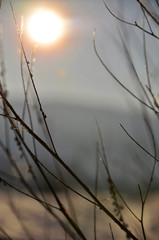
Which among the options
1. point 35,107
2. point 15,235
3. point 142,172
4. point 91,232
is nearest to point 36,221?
point 91,232

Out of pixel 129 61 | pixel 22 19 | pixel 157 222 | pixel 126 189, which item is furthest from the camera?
pixel 126 189

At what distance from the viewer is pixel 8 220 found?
6.69ft

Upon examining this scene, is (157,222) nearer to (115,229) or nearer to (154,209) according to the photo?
(154,209)

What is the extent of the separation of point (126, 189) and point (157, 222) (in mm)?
2114

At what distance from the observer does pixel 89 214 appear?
1.85 m

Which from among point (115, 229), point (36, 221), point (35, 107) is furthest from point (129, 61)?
point (36, 221)

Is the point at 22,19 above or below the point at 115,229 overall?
above

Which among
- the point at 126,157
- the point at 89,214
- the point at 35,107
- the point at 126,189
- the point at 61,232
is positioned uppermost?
the point at 35,107

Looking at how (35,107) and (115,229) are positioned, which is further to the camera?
(115,229)

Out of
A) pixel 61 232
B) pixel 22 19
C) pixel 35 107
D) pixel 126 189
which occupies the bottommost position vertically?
pixel 126 189

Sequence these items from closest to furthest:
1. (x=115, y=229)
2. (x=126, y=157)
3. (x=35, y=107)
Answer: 1. (x=35, y=107)
2. (x=126, y=157)
3. (x=115, y=229)

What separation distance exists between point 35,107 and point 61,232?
4.17ft

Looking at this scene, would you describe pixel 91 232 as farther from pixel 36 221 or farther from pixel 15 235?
pixel 15 235

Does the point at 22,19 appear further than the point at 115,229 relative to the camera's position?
No
